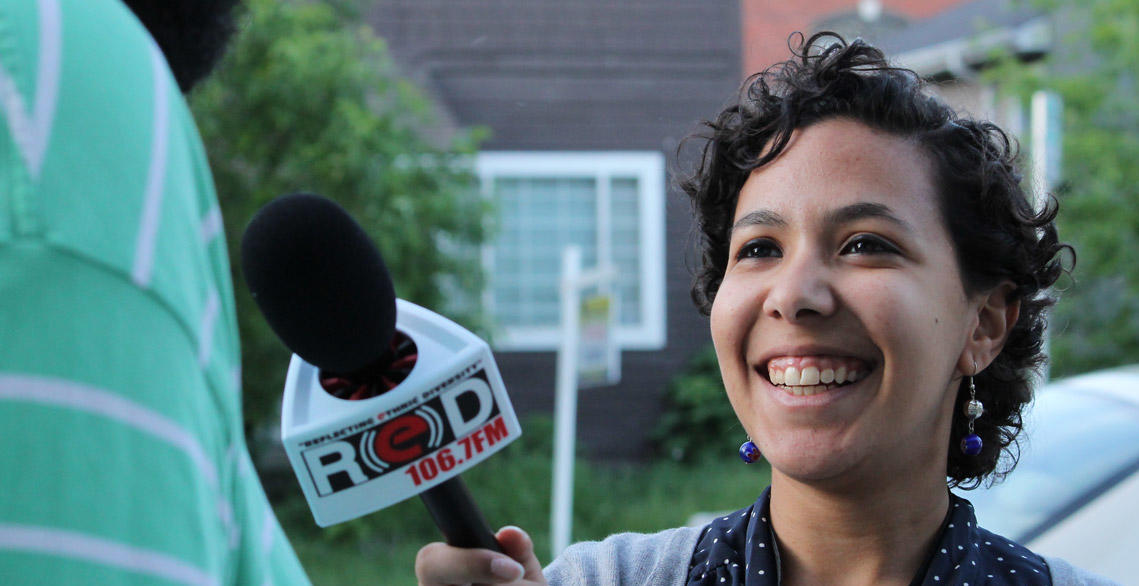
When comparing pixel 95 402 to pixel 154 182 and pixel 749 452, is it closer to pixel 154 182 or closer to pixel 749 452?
pixel 154 182

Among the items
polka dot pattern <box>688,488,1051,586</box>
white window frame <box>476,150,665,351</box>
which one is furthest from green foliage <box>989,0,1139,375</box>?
polka dot pattern <box>688,488,1051,586</box>

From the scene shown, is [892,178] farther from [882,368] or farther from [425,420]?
[425,420]

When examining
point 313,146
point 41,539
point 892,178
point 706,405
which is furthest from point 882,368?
point 706,405

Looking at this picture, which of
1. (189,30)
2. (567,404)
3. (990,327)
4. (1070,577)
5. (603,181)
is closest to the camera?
(189,30)

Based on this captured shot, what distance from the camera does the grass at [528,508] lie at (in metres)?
7.54

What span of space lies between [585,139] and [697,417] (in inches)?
116

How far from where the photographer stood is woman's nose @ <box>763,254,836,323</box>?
162cm

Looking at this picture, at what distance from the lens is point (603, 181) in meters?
11.2

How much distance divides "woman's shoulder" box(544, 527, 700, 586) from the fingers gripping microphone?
1.92 feet

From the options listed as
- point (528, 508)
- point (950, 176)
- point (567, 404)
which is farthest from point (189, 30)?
point (528, 508)

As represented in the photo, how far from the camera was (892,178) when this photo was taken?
1.72 metres

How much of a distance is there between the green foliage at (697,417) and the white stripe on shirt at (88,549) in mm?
9830

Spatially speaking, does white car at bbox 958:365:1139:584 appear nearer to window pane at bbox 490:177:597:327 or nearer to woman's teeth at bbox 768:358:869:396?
woman's teeth at bbox 768:358:869:396

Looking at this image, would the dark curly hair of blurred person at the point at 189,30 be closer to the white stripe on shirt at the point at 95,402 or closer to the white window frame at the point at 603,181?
the white stripe on shirt at the point at 95,402
